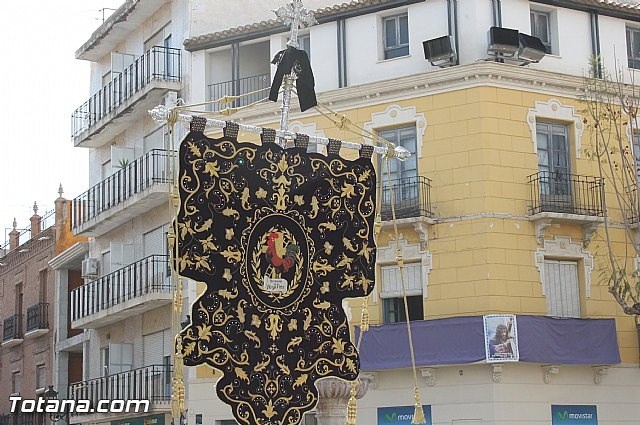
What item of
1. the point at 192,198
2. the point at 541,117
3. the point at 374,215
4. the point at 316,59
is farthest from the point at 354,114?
the point at 192,198

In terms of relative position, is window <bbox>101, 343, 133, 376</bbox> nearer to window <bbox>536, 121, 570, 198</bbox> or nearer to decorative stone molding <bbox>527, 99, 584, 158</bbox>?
window <bbox>536, 121, 570, 198</bbox>

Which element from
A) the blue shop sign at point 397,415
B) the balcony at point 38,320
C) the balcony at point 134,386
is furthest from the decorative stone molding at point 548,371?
the balcony at point 38,320

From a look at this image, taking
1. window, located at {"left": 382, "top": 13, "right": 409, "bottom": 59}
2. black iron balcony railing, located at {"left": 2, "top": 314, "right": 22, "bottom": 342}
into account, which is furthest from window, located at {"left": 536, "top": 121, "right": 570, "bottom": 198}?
black iron balcony railing, located at {"left": 2, "top": 314, "right": 22, "bottom": 342}

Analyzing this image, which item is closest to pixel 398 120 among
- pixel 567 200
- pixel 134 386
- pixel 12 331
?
pixel 567 200

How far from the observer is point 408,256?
20219mm

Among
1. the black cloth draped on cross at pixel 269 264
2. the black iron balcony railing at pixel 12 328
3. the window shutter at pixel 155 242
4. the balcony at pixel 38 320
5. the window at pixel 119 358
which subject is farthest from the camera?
the black iron balcony railing at pixel 12 328

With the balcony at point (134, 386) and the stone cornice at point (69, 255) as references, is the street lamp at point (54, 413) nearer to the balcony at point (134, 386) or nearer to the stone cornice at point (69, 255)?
the balcony at point (134, 386)

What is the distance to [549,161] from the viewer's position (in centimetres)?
2047

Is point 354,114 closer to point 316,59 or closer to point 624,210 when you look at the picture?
point 316,59

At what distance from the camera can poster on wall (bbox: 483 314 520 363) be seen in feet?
61.8

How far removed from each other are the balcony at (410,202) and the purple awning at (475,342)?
5.72ft

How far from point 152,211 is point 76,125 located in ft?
16.7

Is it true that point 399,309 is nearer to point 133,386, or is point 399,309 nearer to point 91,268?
point 133,386

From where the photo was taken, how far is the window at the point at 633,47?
72.1 ft
